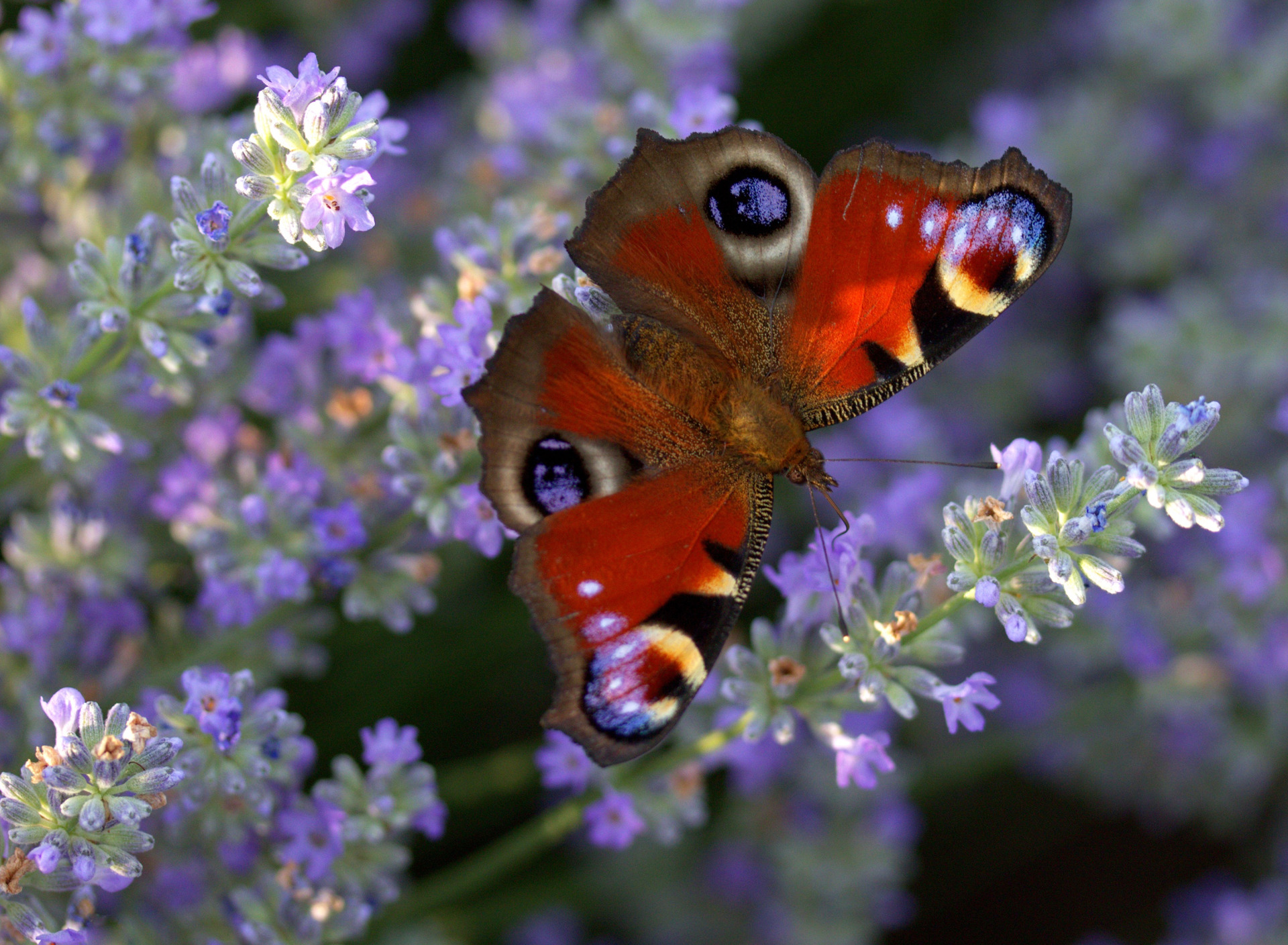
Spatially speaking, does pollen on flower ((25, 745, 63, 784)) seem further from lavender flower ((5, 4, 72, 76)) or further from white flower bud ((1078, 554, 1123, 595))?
white flower bud ((1078, 554, 1123, 595))

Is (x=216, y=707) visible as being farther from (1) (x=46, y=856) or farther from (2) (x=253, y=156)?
(2) (x=253, y=156)

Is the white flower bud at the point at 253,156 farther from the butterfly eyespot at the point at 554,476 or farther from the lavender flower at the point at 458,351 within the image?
the butterfly eyespot at the point at 554,476

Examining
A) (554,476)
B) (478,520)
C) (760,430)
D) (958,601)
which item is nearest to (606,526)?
(554,476)

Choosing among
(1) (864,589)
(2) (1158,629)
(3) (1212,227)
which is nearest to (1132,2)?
(3) (1212,227)

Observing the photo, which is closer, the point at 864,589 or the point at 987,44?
the point at 864,589

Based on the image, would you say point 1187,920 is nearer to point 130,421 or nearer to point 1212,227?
point 1212,227

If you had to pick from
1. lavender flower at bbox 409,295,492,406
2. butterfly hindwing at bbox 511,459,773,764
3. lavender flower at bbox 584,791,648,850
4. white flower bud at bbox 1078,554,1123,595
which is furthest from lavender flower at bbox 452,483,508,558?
white flower bud at bbox 1078,554,1123,595
